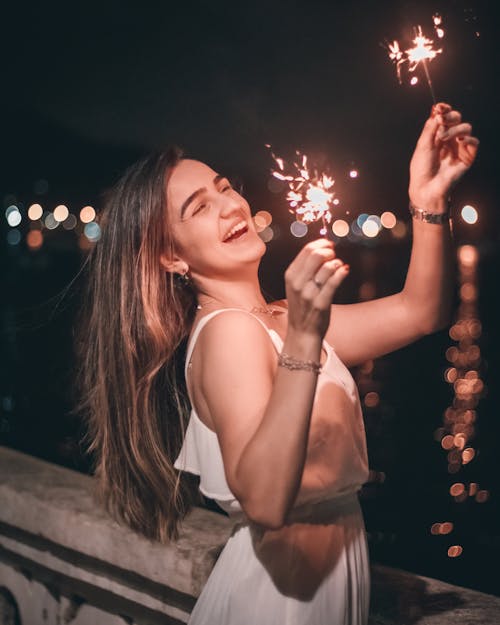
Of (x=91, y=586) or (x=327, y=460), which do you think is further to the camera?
(x=91, y=586)

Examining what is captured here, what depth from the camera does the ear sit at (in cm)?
254

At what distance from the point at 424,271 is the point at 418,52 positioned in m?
0.76

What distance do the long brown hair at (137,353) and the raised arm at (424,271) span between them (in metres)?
0.65

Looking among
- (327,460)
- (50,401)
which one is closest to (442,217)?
(327,460)

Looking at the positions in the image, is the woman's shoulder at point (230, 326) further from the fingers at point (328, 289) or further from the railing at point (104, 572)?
the railing at point (104, 572)

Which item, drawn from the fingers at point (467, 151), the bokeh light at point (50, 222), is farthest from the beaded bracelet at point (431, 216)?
the bokeh light at point (50, 222)

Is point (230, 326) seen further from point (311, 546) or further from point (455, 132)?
point (455, 132)

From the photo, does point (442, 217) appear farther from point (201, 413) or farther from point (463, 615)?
point (463, 615)

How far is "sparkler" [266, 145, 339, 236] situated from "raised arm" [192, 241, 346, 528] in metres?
0.42

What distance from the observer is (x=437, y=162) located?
8.59 ft

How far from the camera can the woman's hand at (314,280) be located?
1.81 meters

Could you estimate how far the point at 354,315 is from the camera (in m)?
2.86

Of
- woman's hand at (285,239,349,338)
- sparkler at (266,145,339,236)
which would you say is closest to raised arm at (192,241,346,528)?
woman's hand at (285,239,349,338)

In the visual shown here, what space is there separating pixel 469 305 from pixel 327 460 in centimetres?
3673
